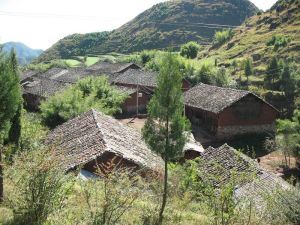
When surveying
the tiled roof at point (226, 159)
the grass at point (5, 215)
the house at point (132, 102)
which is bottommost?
the house at point (132, 102)

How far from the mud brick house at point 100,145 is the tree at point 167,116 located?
194 cm

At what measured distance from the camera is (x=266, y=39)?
3219 inches

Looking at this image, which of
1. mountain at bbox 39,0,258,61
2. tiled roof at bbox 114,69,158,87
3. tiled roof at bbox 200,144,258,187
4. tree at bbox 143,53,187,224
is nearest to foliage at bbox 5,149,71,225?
tree at bbox 143,53,187,224

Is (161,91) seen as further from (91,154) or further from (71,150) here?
(71,150)

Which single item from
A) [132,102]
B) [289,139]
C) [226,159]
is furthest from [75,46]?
[226,159]

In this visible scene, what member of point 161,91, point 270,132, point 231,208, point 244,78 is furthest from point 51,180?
point 244,78

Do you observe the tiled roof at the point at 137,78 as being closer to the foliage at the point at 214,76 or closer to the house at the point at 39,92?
the foliage at the point at 214,76

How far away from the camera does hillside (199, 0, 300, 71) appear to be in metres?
69.2

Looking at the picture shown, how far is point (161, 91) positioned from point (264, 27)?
85.5m

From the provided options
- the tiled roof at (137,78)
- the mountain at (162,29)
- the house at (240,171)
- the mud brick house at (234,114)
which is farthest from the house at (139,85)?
the mountain at (162,29)

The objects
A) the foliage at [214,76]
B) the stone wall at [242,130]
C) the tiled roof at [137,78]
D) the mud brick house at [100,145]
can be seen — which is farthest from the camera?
the foliage at [214,76]

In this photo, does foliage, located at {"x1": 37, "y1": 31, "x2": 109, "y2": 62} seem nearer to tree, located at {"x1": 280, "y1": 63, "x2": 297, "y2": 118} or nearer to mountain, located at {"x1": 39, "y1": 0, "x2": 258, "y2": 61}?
mountain, located at {"x1": 39, "y1": 0, "x2": 258, "y2": 61}

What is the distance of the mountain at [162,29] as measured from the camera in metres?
130

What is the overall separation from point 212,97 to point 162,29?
103m
